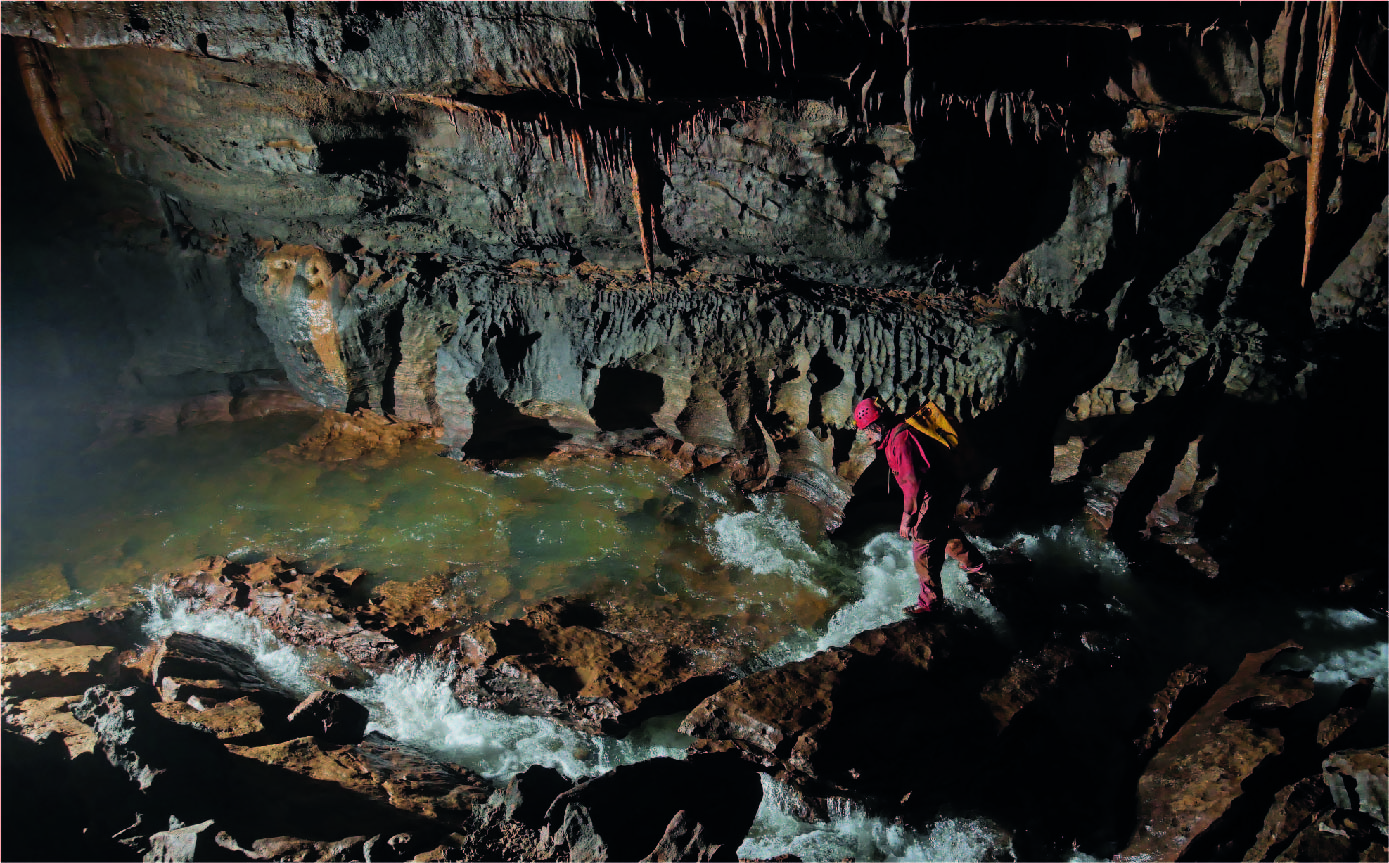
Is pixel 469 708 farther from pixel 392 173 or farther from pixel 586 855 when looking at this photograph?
pixel 392 173

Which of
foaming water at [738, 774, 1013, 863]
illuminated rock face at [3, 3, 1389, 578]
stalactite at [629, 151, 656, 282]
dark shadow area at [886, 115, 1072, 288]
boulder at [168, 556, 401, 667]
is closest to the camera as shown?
foaming water at [738, 774, 1013, 863]

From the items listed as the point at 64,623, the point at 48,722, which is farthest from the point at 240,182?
the point at 48,722

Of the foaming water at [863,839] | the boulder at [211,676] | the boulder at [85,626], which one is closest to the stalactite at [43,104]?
the boulder at [85,626]

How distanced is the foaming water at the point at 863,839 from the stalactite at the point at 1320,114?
408 centimetres

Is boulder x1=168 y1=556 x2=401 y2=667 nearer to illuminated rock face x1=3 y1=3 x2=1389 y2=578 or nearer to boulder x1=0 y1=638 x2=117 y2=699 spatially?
boulder x1=0 y1=638 x2=117 y2=699

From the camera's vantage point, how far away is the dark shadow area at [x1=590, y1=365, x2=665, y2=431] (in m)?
7.73

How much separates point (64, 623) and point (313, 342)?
3369mm

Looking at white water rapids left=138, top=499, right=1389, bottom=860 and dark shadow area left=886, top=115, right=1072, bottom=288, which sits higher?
dark shadow area left=886, top=115, right=1072, bottom=288

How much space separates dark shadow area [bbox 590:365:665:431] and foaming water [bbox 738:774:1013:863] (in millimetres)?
3989

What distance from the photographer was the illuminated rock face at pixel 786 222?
542 centimetres

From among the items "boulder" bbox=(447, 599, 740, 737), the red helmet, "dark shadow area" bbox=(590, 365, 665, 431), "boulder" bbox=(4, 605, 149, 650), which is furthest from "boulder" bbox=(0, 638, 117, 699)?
the red helmet

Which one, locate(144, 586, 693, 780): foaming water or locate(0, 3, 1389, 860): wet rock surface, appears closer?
locate(0, 3, 1389, 860): wet rock surface

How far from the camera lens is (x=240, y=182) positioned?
760 cm

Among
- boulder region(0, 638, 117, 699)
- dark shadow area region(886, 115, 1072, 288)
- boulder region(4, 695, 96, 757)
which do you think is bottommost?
boulder region(0, 638, 117, 699)
